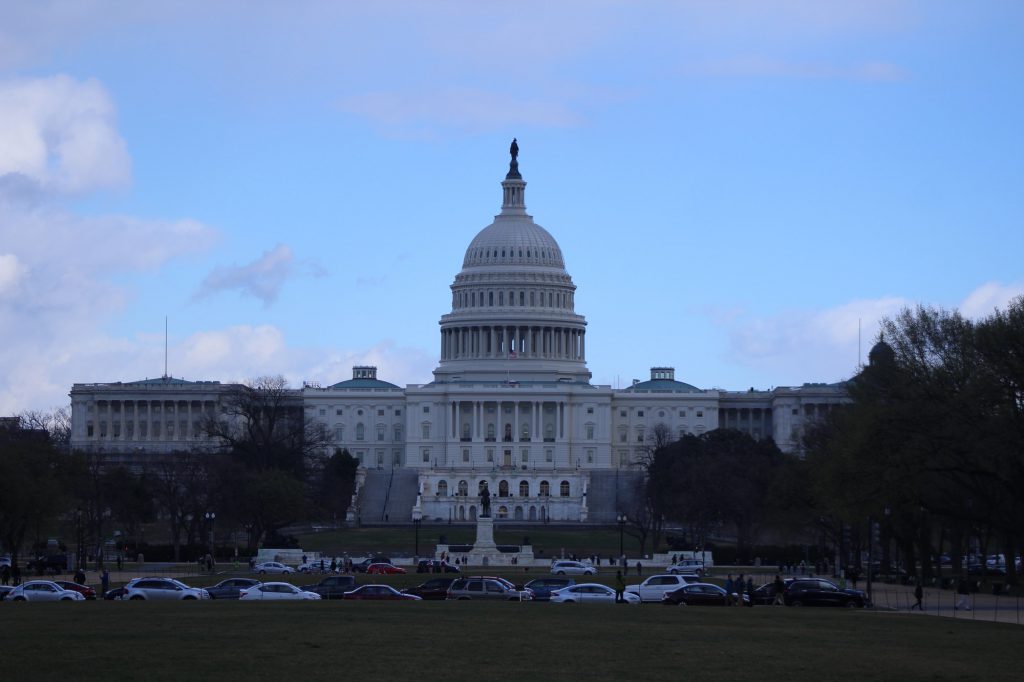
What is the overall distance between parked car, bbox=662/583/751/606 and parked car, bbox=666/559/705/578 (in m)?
13.3

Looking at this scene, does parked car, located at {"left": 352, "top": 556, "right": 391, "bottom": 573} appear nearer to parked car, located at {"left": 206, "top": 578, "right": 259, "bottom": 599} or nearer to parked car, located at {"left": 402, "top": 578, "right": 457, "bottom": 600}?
parked car, located at {"left": 206, "top": 578, "right": 259, "bottom": 599}

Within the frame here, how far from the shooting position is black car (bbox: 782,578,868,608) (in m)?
66.5

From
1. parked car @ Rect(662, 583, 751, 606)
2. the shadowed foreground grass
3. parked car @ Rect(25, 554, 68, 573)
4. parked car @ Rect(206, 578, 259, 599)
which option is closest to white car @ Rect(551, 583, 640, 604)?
parked car @ Rect(662, 583, 751, 606)

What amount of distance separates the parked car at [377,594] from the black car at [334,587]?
1.20 meters

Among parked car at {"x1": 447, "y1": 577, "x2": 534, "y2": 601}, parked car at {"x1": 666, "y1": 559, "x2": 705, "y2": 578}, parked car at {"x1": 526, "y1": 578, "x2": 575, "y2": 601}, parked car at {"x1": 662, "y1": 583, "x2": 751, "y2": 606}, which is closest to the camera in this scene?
parked car at {"x1": 662, "y1": 583, "x2": 751, "y2": 606}

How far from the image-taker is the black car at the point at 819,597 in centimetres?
6650

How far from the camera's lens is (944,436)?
240 feet

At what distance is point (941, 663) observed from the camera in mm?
43406

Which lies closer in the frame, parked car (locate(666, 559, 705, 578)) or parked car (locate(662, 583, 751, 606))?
parked car (locate(662, 583, 751, 606))

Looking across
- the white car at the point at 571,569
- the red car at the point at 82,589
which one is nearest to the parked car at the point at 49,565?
the white car at the point at 571,569

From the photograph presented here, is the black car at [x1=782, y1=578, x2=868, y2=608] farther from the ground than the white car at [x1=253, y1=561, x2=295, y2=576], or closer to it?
closer to it

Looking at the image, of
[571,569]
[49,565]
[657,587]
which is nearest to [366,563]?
[571,569]

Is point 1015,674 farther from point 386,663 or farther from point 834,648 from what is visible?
point 386,663

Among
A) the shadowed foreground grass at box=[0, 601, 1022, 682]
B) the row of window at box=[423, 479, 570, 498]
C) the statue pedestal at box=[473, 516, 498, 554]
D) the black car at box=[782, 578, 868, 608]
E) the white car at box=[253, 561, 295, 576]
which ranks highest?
the row of window at box=[423, 479, 570, 498]
